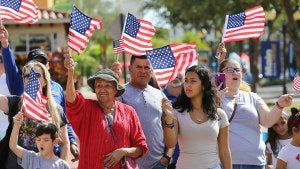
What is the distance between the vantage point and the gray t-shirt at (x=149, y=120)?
788cm

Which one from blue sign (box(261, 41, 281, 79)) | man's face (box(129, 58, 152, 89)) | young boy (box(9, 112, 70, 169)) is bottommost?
blue sign (box(261, 41, 281, 79))

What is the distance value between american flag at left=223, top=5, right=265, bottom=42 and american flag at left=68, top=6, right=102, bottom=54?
5.65ft

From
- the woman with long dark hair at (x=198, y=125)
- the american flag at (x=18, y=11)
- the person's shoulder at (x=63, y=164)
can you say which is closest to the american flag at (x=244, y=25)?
the american flag at (x=18, y=11)

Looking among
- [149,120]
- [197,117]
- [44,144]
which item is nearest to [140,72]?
[149,120]

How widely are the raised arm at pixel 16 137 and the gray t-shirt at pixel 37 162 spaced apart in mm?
47

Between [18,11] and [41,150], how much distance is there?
8.11 feet

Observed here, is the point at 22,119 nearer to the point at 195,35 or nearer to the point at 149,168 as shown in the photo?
the point at 149,168

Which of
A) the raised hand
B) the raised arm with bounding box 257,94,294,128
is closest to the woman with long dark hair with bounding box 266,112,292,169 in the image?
the raised arm with bounding box 257,94,294,128

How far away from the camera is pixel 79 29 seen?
807 cm

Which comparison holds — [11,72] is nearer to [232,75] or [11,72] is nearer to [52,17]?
[232,75]

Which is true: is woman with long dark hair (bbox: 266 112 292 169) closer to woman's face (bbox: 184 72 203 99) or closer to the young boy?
woman's face (bbox: 184 72 203 99)

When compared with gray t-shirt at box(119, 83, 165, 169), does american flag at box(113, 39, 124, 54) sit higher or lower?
higher

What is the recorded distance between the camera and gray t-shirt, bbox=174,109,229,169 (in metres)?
7.00

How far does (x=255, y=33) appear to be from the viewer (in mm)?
9688
